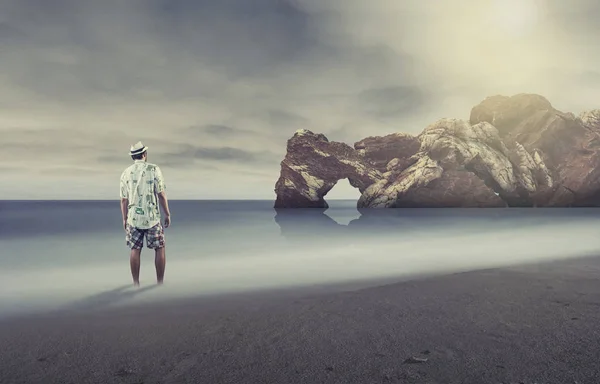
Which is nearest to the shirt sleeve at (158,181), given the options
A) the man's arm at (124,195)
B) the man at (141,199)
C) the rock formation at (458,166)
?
the man at (141,199)

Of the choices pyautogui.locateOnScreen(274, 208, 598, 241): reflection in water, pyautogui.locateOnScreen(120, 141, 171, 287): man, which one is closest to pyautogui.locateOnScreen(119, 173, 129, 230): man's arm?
pyautogui.locateOnScreen(120, 141, 171, 287): man

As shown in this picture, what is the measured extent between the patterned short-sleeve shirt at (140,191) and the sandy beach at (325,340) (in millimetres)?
1655

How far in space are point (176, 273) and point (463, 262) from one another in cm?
832

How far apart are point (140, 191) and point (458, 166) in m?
76.1

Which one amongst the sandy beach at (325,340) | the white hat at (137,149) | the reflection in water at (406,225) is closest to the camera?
the sandy beach at (325,340)

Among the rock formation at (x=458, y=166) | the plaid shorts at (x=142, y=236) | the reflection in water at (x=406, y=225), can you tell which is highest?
the rock formation at (x=458, y=166)

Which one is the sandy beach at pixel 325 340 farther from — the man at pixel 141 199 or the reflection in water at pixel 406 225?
the reflection in water at pixel 406 225

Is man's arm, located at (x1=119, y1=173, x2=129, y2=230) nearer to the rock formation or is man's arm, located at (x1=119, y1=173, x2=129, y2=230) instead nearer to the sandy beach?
the sandy beach

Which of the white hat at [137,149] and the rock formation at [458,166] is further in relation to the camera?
the rock formation at [458,166]

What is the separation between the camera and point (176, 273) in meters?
10.2

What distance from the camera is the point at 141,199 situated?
23.9ft

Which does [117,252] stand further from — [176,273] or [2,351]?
[2,351]

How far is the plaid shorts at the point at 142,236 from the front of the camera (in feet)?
24.3

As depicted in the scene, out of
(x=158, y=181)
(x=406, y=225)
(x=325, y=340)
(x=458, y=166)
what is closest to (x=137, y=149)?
(x=158, y=181)
